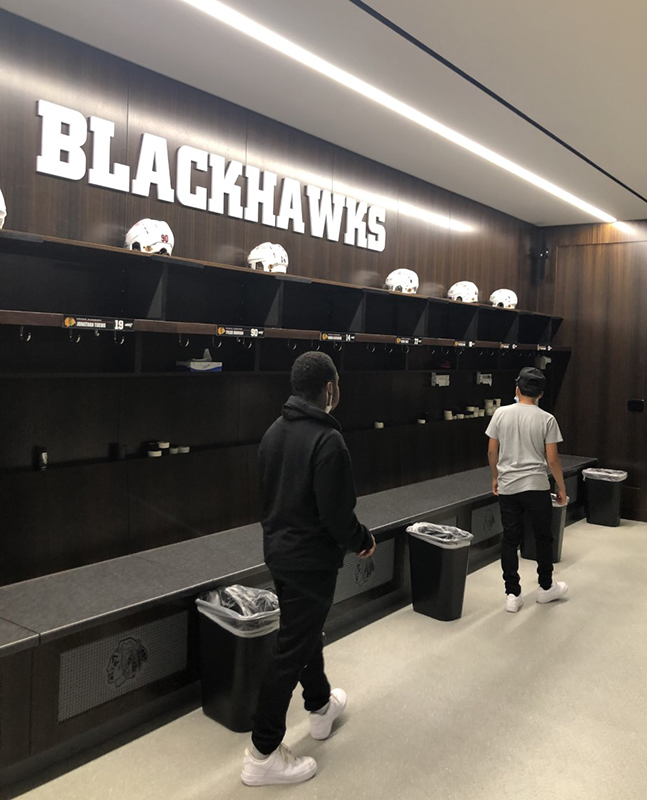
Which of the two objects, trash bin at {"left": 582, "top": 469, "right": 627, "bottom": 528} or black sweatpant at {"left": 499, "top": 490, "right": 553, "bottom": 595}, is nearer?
black sweatpant at {"left": 499, "top": 490, "right": 553, "bottom": 595}

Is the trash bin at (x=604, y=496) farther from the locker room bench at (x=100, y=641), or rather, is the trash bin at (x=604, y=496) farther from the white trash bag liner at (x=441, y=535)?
the locker room bench at (x=100, y=641)

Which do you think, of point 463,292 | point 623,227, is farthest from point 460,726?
point 623,227

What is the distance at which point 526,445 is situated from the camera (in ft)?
13.0

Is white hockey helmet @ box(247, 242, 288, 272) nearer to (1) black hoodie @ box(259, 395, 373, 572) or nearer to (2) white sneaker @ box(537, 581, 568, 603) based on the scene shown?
(1) black hoodie @ box(259, 395, 373, 572)

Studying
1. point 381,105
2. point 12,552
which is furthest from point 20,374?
point 381,105

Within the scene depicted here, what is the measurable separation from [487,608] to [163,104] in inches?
130

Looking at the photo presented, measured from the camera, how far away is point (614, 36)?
2938mm

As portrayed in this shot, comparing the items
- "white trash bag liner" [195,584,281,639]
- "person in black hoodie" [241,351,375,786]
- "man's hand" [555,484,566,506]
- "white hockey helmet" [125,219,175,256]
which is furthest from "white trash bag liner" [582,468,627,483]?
"white hockey helmet" [125,219,175,256]

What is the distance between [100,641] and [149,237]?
1.73 m

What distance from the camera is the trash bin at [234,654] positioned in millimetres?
2609

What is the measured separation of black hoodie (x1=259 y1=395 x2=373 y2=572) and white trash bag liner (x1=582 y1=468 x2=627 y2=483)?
456 cm

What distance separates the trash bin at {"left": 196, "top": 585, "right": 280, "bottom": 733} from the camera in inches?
103

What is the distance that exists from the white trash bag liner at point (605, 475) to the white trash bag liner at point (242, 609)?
435 centimetres

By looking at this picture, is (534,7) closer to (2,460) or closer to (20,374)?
(20,374)
